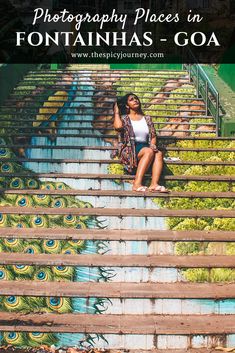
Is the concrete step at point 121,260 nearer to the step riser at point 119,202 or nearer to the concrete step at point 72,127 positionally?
the step riser at point 119,202

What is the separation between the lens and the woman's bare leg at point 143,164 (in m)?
5.96

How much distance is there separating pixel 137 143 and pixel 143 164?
528 mm

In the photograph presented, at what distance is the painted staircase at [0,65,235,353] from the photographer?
4.17 metres

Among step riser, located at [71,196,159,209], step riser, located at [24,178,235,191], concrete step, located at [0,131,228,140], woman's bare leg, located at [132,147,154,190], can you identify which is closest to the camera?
step riser, located at [71,196,159,209]

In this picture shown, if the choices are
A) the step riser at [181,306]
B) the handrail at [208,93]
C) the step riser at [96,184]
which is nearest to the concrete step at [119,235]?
the step riser at [181,306]

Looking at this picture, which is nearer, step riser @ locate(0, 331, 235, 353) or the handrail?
step riser @ locate(0, 331, 235, 353)

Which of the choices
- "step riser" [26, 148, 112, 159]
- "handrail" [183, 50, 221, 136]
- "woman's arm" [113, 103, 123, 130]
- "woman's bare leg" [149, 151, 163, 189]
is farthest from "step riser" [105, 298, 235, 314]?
"handrail" [183, 50, 221, 136]

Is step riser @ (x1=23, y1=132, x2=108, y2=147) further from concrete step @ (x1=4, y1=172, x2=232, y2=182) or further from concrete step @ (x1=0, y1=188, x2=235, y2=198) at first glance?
concrete step @ (x1=0, y1=188, x2=235, y2=198)

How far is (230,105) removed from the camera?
8.66 meters

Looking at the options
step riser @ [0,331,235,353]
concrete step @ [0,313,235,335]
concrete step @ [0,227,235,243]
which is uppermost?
concrete step @ [0,227,235,243]

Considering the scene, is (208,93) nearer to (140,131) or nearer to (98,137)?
(98,137)

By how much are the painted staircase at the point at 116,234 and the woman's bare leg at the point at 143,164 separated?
0.23 m

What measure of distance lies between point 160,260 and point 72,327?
129 cm

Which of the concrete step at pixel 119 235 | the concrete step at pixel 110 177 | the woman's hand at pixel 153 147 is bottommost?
the concrete step at pixel 119 235
